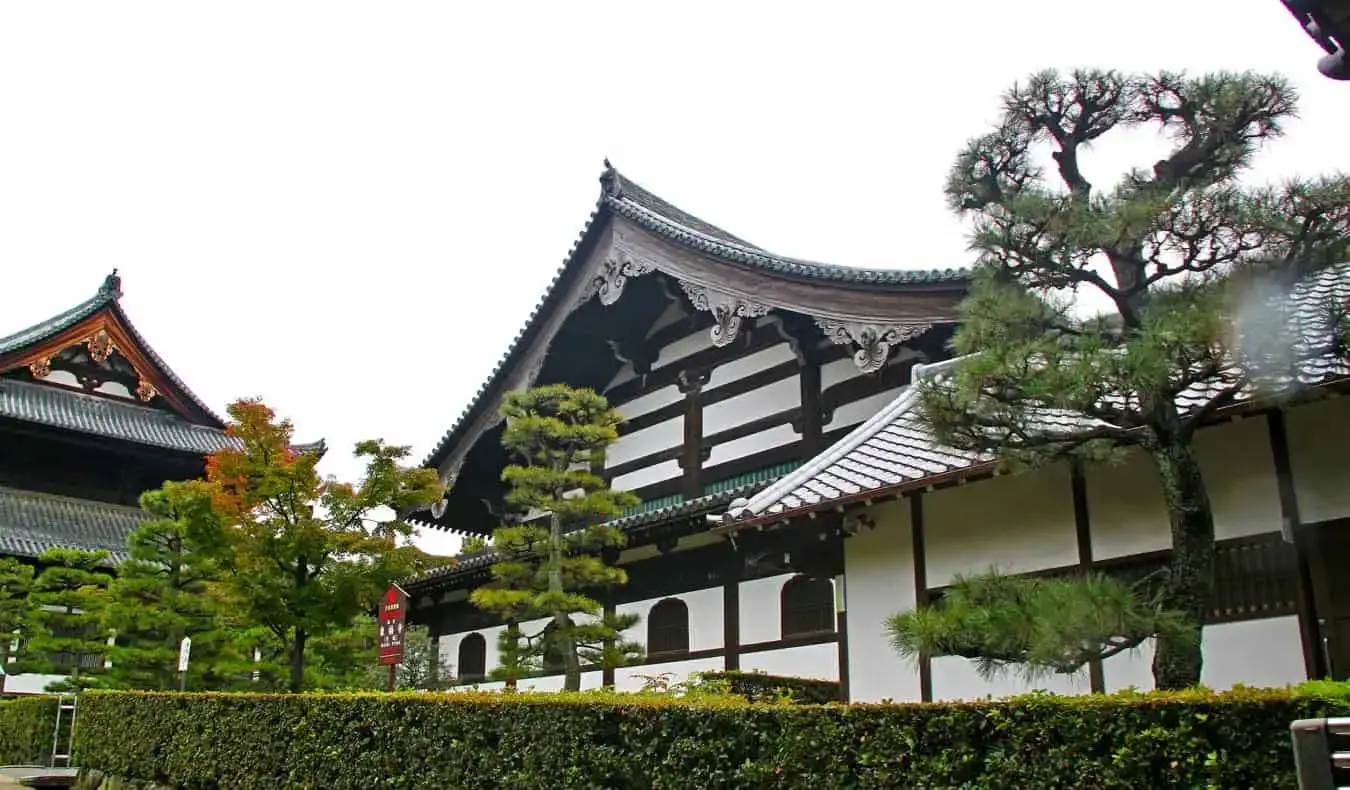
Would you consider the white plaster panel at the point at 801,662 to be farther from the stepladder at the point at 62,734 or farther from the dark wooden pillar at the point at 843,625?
the stepladder at the point at 62,734

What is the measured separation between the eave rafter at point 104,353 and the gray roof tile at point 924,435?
26724 millimetres

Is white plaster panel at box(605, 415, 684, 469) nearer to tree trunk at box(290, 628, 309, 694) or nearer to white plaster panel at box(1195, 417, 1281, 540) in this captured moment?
tree trunk at box(290, 628, 309, 694)

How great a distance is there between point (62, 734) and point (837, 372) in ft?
46.7

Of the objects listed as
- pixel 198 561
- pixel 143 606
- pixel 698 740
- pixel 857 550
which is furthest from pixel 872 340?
pixel 143 606

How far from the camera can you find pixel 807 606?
13.2 m

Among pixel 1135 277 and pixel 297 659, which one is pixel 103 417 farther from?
pixel 1135 277

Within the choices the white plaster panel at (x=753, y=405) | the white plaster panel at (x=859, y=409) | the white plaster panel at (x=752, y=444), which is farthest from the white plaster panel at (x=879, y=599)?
the white plaster panel at (x=753, y=405)

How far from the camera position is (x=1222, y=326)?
575 centimetres

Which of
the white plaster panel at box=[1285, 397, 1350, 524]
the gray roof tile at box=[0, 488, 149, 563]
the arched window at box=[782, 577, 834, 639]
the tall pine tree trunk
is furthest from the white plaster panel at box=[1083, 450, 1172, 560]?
the gray roof tile at box=[0, 488, 149, 563]

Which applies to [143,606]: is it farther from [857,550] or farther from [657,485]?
[857,550]

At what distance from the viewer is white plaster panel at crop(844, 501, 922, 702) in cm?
1027

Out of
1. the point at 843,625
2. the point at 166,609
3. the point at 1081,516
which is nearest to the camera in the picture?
the point at 1081,516

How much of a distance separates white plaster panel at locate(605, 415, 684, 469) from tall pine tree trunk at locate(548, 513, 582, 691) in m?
3.10

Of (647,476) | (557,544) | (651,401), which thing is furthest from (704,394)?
(557,544)
